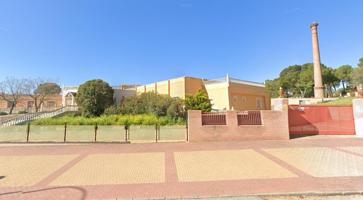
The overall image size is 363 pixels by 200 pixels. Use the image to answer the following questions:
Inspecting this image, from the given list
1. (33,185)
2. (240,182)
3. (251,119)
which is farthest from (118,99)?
(240,182)

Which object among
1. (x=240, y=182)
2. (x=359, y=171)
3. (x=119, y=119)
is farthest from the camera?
(x=119, y=119)

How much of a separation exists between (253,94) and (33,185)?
24.6 metres

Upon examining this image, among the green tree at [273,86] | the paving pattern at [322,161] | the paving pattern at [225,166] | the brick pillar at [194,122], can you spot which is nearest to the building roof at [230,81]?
the brick pillar at [194,122]

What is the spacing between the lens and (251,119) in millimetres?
10945

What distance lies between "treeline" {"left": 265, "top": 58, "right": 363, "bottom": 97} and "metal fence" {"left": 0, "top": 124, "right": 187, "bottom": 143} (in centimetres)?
4019

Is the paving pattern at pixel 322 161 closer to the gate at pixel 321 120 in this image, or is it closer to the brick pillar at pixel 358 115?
the gate at pixel 321 120

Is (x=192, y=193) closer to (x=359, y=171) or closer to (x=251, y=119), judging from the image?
(x=359, y=171)

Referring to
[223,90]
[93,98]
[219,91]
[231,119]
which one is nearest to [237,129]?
[231,119]

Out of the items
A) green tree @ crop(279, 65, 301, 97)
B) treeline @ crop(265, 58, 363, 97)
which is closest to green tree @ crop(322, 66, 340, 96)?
treeline @ crop(265, 58, 363, 97)

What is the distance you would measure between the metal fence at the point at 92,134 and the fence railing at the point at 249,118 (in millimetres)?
3193

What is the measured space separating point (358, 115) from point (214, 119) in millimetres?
8670

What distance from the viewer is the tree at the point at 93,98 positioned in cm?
2106

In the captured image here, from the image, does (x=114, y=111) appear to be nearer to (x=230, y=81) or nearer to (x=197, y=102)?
(x=197, y=102)

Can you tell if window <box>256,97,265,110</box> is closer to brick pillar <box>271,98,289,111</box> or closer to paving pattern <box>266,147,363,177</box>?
brick pillar <box>271,98,289,111</box>
